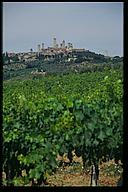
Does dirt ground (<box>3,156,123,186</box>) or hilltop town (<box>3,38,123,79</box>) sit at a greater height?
hilltop town (<box>3,38,123,79</box>)

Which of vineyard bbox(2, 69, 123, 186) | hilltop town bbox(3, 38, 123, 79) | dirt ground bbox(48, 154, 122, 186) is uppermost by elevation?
hilltop town bbox(3, 38, 123, 79)

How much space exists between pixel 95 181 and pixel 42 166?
0.96 m

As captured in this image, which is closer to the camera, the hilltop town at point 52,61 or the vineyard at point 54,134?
the vineyard at point 54,134

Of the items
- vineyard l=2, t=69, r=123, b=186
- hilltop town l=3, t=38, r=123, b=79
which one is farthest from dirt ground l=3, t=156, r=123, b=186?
hilltop town l=3, t=38, r=123, b=79

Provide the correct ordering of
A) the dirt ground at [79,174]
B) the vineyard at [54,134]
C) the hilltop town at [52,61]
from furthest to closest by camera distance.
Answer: the hilltop town at [52,61]
the dirt ground at [79,174]
the vineyard at [54,134]

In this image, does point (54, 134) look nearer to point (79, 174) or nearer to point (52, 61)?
point (79, 174)

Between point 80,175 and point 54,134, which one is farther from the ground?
point 54,134

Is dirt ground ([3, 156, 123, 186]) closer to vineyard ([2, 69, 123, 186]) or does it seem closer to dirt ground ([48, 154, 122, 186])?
dirt ground ([48, 154, 122, 186])

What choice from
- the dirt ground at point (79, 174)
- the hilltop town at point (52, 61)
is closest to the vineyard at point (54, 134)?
the dirt ground at point (79, 174)

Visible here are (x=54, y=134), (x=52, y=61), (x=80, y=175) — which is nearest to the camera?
(x=54, y=134)

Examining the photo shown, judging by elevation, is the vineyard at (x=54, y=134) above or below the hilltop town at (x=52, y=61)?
below

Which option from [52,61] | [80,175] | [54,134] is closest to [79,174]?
[80,175]

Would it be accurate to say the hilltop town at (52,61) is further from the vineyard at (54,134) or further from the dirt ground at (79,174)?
the dirt ground at (79,174)
